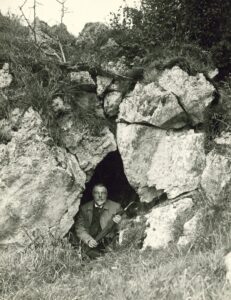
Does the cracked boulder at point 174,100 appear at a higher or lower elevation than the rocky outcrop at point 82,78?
lower

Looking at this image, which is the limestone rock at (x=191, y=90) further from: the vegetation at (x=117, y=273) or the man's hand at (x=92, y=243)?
the man's hand at (x=92, y=243)

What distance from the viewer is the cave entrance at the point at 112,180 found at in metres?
8.16

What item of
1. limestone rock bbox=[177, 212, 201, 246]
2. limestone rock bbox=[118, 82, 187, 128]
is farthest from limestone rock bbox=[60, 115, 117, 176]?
limestone rock bbox=[177, 212, 201, 246]

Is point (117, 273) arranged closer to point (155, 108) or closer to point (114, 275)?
point (114, 275)

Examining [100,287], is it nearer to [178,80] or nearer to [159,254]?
[159,254]

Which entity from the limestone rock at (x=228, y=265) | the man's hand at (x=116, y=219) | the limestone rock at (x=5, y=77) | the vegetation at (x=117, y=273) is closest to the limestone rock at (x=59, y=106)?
the limestone rock at (x=5, y=77)

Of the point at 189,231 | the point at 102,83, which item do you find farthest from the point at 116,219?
the point at 102,83

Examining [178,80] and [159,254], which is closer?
[159,254]

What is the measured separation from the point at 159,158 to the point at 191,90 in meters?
1.22

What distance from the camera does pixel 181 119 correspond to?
6969 millimetres

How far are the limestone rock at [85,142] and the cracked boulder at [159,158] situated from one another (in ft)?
→ 0.79

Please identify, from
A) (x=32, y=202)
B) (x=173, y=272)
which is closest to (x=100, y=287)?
(x=173, y=272)

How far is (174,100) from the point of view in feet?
22.6

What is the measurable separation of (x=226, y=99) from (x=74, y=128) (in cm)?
254
